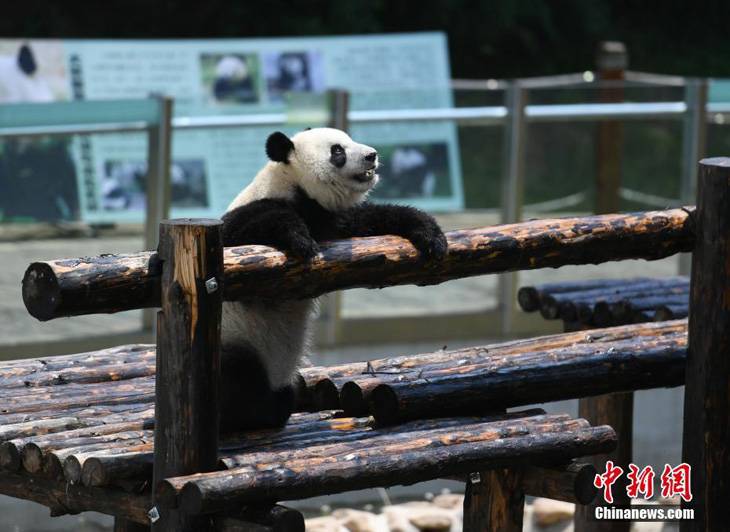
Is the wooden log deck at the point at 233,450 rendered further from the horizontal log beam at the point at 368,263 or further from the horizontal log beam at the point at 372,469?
the horizontal log beam at the point at 368,263

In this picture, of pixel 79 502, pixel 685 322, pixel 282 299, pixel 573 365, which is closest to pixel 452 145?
pixel 685 322

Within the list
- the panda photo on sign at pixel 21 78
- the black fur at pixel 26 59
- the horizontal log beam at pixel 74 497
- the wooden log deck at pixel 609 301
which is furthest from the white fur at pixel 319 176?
the black fur at pixel 26 59

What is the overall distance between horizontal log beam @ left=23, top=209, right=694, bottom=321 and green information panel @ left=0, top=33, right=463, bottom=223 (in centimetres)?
316

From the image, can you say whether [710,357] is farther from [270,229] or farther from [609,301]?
[270,229]

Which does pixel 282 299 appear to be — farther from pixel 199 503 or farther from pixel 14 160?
pixel 14 160

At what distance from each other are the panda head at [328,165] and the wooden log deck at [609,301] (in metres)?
1.67

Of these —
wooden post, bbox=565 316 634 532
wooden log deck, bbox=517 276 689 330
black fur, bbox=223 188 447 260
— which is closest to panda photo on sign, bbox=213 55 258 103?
wooden log deck, bbox=517 276 689 330

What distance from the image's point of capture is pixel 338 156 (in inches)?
171

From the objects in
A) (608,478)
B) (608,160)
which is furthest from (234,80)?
(608,478)

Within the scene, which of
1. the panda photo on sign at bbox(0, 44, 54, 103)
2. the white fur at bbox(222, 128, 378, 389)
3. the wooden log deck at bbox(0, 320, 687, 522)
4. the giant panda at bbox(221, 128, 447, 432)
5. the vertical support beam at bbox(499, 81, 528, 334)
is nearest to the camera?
the wooden log deck at bbox(0, 320, 687, 522)

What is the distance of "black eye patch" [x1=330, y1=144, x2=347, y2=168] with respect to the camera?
170 inches

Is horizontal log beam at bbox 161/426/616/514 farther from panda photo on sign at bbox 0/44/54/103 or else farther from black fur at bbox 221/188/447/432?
panda photo on sign at bbox 0/44/54/103

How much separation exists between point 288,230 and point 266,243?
94mm

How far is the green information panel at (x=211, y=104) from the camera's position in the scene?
6.91 meters
